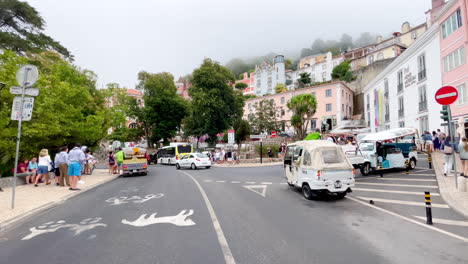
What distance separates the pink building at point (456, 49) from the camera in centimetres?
2022

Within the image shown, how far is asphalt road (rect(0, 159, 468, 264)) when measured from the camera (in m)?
4.39

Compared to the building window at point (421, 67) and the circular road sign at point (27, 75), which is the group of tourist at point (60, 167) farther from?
the building window at point (421, 67)

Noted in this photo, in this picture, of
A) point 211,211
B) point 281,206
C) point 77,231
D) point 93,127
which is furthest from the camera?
point 93,127

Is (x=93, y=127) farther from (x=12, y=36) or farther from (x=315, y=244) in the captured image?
(x=315, y=244)

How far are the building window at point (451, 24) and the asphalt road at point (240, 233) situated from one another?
19736 mm

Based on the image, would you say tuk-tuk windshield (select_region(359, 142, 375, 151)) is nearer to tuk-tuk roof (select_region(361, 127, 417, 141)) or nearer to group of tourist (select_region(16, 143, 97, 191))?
tuk-tuk roof (select_region(361, 127, 417, 141))

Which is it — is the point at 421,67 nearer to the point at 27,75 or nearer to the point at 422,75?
the point at 422,75

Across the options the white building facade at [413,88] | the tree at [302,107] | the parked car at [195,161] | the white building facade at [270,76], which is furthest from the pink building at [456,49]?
the white building facade at [270,76]

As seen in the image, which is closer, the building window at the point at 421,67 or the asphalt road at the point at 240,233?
the asphalt road at the point at 240,233

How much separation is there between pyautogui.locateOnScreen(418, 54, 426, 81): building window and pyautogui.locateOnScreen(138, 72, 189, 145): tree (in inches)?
1417

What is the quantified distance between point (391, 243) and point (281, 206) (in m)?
3.52

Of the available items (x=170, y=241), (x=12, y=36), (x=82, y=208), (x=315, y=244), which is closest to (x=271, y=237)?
(x=315, y=244)

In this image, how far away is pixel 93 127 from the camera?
19.2 meters

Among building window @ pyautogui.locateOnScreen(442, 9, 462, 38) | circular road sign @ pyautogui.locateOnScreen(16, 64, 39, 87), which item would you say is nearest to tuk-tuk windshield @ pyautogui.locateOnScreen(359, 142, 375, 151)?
building window @ pyautogui.locateOnScreen(442, 9, 462, 38)
